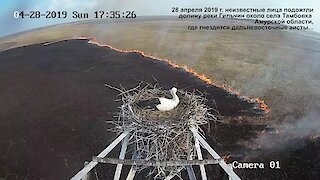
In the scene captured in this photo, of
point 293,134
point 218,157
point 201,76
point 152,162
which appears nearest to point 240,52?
point 201,76

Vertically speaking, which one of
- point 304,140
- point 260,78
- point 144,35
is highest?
point 144,35

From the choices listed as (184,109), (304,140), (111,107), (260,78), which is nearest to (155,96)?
(184,109)

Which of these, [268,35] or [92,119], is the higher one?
[268,35]

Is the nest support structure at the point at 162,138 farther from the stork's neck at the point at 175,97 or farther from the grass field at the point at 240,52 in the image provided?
the grass field at the point at 240,52

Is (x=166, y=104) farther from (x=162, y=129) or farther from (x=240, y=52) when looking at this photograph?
(x=240, y=52)

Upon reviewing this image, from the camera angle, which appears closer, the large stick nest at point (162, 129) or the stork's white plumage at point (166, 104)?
the large stick nest at point (162, 129)

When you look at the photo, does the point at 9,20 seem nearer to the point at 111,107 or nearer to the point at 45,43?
the point at 45,43

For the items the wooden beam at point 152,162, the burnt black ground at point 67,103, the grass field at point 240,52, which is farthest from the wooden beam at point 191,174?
the grass field at point 240,52

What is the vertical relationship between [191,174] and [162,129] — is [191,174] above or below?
below
